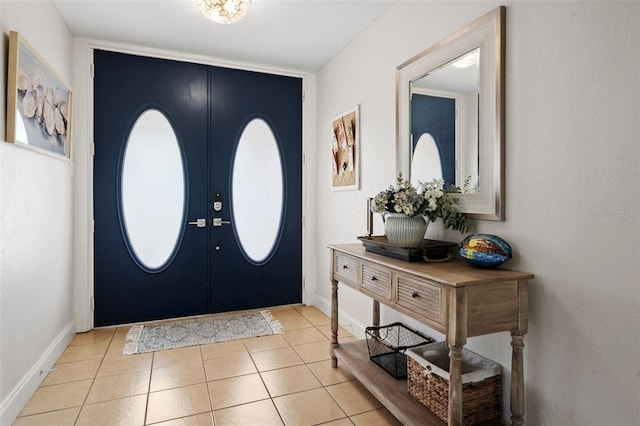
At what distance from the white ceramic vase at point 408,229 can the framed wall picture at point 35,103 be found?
2.06m

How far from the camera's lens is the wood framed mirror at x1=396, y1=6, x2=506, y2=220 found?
1.77 metres

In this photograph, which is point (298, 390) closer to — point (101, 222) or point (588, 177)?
point (588, 177)

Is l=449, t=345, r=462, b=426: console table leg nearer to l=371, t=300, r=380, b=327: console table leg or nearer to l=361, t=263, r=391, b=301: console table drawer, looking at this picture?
l=361, t=263, r=391, b=301: console table drawer

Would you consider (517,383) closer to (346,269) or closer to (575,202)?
(575,202)

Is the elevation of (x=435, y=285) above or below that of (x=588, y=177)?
below

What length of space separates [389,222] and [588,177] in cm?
95

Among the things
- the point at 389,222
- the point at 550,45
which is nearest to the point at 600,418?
the point at 389,222

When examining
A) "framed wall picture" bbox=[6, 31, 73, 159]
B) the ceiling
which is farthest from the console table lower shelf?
the ceiling

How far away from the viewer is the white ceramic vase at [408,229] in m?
1.97

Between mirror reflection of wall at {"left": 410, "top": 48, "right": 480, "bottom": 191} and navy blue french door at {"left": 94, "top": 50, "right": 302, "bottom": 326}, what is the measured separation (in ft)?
6.14

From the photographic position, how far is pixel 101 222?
3340 millimetres

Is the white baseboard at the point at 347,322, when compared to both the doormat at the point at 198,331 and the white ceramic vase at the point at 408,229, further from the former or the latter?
the white ceramic vase at the point at 408,229

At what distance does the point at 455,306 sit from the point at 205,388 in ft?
5.45

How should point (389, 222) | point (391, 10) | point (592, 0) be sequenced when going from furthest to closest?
point (391, 10) < point (389, 222) < point (592, 0)
